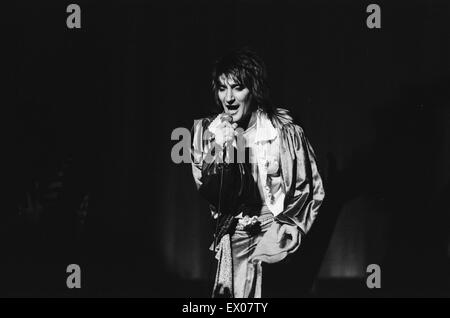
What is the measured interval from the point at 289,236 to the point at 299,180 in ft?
Answer: 1.23

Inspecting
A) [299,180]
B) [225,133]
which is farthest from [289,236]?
[225,133]

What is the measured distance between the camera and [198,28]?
5145 mm

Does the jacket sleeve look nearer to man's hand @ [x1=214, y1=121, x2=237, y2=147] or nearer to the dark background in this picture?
the dark background

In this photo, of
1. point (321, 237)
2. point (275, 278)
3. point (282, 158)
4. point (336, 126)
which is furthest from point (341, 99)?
point (275, 278)

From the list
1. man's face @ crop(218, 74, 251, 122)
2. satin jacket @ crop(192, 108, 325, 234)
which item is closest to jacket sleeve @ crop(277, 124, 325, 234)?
satin jacket @ crop(192, 108, 325, 234)

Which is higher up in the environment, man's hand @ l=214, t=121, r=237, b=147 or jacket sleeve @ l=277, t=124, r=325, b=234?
man's hand @ l=214, t=121, r=237, b=147

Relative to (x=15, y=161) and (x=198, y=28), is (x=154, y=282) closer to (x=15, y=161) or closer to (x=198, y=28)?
(x=15, y=161)

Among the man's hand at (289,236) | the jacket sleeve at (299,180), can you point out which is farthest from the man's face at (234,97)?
the man's hand at (289,236)

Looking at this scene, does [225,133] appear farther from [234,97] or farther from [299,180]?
[299,180]

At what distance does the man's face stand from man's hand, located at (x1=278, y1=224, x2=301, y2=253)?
783 mm

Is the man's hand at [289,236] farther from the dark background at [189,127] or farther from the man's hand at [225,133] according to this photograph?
the man's hand at [225,133]

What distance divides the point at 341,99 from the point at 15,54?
2.19m

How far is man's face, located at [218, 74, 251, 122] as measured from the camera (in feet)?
16.8

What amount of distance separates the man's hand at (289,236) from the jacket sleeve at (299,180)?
36 mm
